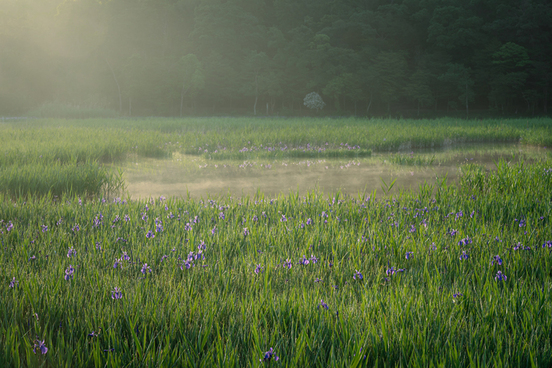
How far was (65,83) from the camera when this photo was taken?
41.3 meters

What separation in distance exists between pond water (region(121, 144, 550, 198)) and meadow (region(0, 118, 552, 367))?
1503 millimetres

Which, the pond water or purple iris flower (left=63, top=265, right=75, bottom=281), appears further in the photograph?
the pond water

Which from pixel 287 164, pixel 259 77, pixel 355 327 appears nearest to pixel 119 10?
pixel 259 77

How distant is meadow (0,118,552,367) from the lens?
1.60m

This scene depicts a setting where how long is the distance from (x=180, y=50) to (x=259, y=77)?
497 inches

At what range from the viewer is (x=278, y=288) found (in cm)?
229

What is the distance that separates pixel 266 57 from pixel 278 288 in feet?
136

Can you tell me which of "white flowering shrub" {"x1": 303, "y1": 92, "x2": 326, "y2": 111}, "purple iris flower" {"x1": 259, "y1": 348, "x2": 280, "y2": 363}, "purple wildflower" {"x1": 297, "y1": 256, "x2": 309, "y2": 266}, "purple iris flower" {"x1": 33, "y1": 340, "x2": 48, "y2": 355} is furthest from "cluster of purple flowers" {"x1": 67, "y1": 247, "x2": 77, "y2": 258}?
"white flowering shrub" {"x1": 303, "y1": 92, "x2": 326, "y2": 111}

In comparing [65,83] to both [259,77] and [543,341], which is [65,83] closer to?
[259,77]

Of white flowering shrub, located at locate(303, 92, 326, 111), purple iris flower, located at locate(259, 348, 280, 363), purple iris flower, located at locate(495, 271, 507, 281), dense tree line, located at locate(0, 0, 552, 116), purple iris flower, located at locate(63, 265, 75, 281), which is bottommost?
purple iris flower, located at locate(259, 348, 280, 363)

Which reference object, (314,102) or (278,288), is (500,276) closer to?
(278,288)

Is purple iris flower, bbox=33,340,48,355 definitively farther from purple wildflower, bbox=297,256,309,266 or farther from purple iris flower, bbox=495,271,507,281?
purple iris flower, bbox=495,271,507,281

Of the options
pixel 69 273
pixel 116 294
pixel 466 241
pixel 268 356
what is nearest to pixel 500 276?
pixel 466 241

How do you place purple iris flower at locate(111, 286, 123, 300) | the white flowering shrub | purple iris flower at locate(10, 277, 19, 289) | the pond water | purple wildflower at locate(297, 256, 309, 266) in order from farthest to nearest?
the white flowering shrub, the pond water, purple wildflower at locate(297, 256, 309, 266), purple iris flower at locate(10, 277, 19, 289), purple iris flower at locate(111, 286, 123, 300)
